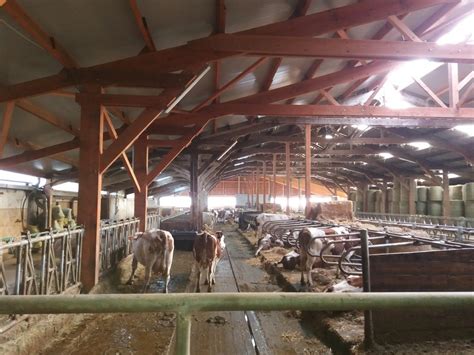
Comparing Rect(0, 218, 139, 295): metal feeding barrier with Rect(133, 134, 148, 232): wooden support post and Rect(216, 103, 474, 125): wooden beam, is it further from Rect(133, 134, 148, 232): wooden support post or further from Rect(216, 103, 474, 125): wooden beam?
Rect(216, 103, 474, 125): wooden beam

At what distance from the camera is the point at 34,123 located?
6.23 metres

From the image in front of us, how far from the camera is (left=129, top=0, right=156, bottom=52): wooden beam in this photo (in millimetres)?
3715

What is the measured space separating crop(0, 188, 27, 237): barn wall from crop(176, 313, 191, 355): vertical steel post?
7666mm

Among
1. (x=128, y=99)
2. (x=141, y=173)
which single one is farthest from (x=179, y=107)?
(x=128, y=99)

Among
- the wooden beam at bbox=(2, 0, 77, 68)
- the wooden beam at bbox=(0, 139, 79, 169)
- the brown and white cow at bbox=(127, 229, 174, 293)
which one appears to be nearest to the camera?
the wooden beam at bbox=(2, 0, 77, 68)

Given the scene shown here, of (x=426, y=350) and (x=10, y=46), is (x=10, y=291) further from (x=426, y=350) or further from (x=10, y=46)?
(x=426, y=350)

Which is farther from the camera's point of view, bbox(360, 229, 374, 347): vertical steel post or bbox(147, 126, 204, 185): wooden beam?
bbox(147, 126, 204, 185): wooden beam

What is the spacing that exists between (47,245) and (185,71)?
9.74ft

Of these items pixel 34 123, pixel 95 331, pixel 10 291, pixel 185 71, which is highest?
pixel 185 71

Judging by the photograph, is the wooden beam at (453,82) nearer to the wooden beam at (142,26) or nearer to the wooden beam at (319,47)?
the wooden beam at (319,47)

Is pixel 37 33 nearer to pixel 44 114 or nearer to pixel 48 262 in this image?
pixel 44 114

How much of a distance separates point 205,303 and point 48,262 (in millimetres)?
3469

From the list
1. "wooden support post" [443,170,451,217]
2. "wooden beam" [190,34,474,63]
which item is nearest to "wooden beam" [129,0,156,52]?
"wooden beam" [190,34,474,63]

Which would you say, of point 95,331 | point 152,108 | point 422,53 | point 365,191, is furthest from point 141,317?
point 365,191
